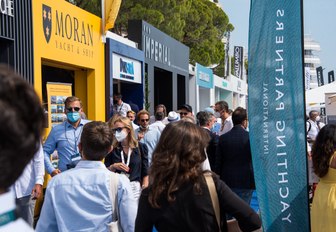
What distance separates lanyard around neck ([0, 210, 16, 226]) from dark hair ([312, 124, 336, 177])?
158 inches

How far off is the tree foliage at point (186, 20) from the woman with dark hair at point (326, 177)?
2271cm

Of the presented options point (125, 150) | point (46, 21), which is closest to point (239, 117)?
point (125, 150)

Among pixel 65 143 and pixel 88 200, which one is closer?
pixel 88 200

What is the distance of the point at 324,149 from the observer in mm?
4848

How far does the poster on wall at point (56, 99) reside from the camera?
939cm

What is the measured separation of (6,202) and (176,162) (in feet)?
5.93

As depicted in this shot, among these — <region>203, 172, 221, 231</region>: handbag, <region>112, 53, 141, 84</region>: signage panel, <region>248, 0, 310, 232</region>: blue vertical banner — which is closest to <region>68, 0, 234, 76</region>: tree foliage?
<region>112, 53, 141, 84</region>: signage panel

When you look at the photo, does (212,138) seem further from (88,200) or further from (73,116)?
(88,200)

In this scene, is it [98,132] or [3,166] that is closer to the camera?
[3,166]

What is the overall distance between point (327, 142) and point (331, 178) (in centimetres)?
33

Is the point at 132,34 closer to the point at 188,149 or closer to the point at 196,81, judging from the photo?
the point at 196,81

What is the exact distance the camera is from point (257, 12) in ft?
15.6

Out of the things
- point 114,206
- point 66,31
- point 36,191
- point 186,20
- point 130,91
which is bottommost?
point 36,191

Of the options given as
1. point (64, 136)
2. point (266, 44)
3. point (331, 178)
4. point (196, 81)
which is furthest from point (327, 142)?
point (196, 81)
